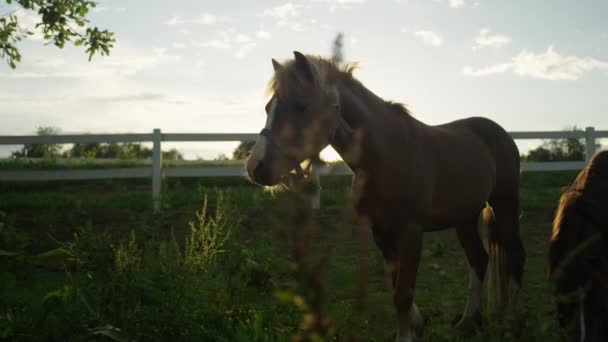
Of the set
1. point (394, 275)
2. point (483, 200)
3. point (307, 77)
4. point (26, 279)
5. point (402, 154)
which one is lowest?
point (26, 279)

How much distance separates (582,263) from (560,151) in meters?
14.2

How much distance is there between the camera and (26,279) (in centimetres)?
554

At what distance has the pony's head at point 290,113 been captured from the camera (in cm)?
282

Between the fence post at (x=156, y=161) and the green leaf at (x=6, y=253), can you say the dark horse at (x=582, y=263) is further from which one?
the fence post at (x=156, y=161)

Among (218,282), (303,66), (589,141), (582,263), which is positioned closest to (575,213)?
(582,263)

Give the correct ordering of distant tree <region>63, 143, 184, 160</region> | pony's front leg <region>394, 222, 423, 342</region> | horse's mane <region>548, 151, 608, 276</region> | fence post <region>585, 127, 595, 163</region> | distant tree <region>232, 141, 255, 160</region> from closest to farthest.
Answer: horse's mane <region>548, 151, 608, 276</region>
pony's front leg <region>394, 222, 423, 342</region>
fence post <region>585, 127, 595, 163</region>
distant tree <region>232, 141, 255, 160</region>
distant tree <region>63, 143, 184, 160</region>

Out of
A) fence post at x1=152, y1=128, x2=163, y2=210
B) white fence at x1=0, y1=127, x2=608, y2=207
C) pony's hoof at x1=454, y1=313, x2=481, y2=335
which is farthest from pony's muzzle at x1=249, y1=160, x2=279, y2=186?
fence post at x1=152, y1=128, x2=163, y2=210

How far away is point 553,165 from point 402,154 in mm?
8317

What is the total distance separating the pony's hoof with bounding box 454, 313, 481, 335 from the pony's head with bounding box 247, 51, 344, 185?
5.81ft

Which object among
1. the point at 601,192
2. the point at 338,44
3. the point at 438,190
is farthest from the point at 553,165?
the point at 338,44

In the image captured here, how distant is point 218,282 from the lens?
3252mm

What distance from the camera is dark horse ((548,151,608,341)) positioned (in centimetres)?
→ 168

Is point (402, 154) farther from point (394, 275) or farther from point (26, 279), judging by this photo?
point (26, 279)

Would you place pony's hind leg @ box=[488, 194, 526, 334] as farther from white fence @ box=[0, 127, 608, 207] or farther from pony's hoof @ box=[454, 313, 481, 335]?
white fence @ box=[0, 127, 608, 207]
